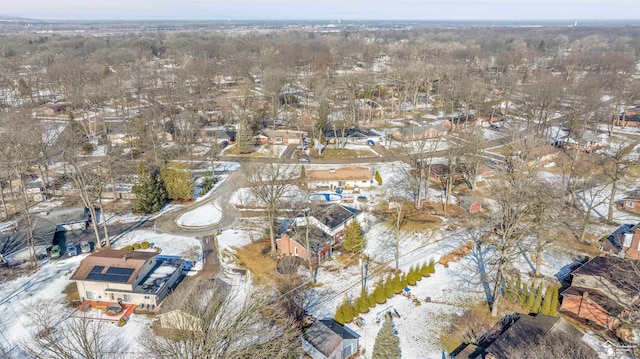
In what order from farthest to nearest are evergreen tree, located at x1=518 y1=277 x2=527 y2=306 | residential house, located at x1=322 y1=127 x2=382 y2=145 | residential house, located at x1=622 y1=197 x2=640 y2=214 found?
1. residential house, located at x1=322 y1=127 x2=382 y2=145
2. residential house, located at x1=622 y1=197 x2=640 y2=214
3. evergreen tree, located at x1=518 y1=277 x2=527 y2=306

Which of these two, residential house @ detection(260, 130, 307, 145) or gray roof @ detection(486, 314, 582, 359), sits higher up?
residential house @ detection(260, 130, 307, 145)

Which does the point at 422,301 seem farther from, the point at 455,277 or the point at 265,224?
the point at 265,224

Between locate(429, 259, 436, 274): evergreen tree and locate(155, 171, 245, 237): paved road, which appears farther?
locate(155, 171, 245, 237): paved road

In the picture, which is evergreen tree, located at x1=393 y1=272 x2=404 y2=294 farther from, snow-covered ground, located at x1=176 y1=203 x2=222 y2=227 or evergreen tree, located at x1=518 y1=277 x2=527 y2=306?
snow-covered ground, located at x1=176 y1=203 x2=222 y2=227

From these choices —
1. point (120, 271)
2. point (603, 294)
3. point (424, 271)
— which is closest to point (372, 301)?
point (424, 271)

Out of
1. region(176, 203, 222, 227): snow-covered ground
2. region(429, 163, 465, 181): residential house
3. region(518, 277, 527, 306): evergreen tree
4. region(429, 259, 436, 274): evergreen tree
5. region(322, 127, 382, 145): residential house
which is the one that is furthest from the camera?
region(322, 127, 382, 145): residential house

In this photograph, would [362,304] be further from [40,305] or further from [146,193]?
[146,193]

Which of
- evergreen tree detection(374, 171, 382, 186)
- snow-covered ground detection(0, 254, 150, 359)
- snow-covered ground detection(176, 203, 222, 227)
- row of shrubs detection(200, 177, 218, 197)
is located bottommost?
snow-covered ground detection(0, 254, 150, 359)

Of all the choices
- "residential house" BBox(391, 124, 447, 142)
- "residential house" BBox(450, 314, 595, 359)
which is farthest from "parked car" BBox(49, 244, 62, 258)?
"residential house" BBox(391, 124, 447, 142)
